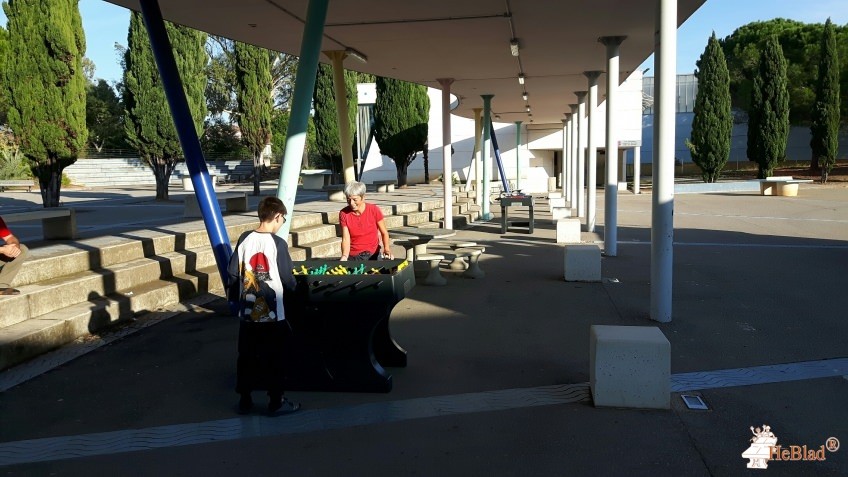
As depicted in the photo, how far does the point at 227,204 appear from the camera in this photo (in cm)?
1527

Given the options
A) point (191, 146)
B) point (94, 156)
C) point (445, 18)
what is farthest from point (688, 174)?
point (191, 146)

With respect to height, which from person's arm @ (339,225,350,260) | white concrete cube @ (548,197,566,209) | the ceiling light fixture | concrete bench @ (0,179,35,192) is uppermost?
the ceiling light fixture

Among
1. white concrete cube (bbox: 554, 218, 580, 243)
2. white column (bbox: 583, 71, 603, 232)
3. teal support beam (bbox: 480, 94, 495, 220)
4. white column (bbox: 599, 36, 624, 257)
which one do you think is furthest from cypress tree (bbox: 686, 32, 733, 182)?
white column (bbox: 599, 36, 624, 257)

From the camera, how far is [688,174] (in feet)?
183

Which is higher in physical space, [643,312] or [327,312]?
[327,312]

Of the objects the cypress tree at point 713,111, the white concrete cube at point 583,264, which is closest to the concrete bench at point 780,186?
the cypress tree at point 713,111

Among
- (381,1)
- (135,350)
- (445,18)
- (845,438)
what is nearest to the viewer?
(845,438)

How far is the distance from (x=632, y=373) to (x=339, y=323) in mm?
2150

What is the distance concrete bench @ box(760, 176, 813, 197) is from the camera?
32.6 m

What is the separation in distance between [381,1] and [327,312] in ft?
18.0

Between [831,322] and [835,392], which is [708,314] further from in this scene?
[835,392]

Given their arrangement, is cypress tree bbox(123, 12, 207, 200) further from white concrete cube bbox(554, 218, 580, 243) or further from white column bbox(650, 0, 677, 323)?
white column bbox(650, 0, 677, 323)

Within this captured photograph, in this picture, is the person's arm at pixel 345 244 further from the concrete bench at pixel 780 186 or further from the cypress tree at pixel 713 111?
the cypress tree at pixel 713 111

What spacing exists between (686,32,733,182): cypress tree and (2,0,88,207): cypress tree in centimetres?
3193
